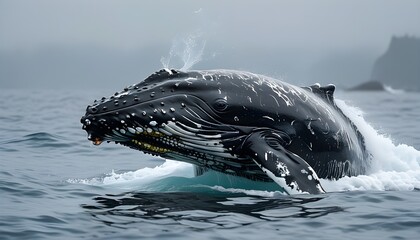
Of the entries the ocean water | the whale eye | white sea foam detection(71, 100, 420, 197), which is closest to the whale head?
the whale eye

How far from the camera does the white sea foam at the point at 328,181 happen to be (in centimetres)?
1392

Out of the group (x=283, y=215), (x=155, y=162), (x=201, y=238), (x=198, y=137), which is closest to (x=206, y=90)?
(x=198, y=137)

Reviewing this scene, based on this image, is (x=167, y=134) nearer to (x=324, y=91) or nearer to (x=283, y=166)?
(x=283, y=166)

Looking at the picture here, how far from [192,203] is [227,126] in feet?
5.31

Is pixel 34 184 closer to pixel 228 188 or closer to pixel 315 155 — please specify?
pixel 228 188

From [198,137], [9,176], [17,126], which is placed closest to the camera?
[198,137]

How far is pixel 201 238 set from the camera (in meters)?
10.0

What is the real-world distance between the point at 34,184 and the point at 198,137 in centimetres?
339

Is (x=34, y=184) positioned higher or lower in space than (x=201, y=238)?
higher

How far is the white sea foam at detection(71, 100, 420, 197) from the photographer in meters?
13.9

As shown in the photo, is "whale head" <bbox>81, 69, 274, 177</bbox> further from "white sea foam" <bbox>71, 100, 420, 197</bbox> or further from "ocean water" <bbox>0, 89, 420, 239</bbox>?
"ocean water" <bbox>0, 89, 420, 239</bbox>

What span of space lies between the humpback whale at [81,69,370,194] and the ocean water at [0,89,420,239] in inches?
18.2

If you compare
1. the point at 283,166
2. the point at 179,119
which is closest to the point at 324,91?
the point at 283,166

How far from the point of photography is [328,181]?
45.8 ft
